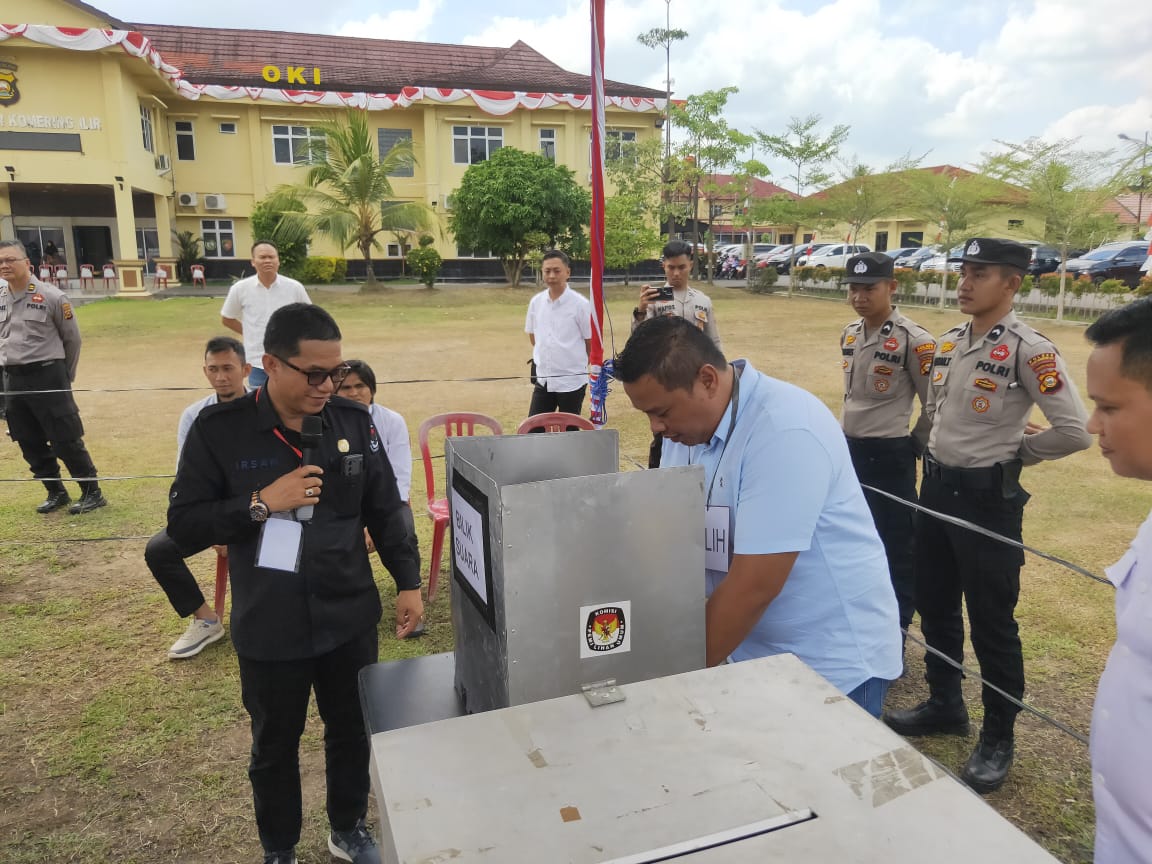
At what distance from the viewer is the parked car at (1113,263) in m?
21.0

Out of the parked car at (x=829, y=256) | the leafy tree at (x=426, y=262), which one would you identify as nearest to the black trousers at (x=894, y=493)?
the leafy tree at (x=426, y=262)

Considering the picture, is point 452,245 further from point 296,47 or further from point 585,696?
point 585,696

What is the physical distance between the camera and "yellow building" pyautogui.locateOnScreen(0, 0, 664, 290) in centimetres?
2244

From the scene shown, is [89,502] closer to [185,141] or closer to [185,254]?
[185,254]

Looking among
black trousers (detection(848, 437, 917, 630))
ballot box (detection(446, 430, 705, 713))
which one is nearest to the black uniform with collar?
ballot box (detection(446, 430, 705, 713))

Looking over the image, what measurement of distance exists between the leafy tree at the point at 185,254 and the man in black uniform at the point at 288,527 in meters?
29.1

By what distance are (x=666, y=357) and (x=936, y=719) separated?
233 centimetres

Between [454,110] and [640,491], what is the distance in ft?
99.5

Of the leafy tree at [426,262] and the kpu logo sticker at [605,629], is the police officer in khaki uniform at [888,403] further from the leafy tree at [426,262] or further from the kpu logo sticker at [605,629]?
the leafy tree at [426,262]

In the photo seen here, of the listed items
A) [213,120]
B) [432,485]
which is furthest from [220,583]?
[213,120]

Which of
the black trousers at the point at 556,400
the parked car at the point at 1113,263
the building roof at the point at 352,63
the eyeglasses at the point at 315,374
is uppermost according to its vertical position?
the building roof at the point at 352,63

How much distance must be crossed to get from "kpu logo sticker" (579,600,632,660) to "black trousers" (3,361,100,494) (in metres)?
5.34

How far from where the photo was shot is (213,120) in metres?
28.0

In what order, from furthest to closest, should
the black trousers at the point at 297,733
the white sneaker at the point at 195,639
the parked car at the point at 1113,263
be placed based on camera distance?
the parked car at the point at 1113,263, the white sneaker at the point at 195,639, the black trousers at the point at 297,733
